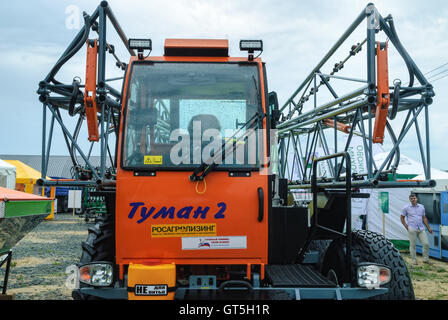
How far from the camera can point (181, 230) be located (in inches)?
140

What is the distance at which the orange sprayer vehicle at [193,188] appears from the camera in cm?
351

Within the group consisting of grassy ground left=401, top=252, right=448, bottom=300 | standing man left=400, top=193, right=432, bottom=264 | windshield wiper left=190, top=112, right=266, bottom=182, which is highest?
windshield wiper left=190, top=112, right=266, bottom=182

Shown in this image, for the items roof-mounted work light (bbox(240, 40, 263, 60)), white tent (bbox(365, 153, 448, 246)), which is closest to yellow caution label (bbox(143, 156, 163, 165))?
roof-mounted work light (bbox(240, 40, 263, 60))

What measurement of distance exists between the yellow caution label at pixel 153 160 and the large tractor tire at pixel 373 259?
2050mm

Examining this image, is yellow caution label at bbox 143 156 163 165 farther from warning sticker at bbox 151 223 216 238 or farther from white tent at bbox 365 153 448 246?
white tent at bbox 365 153 448 246

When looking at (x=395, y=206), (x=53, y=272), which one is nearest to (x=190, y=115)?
(x=53, y=272)

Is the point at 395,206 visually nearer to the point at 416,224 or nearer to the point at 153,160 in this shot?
the point at 416,224

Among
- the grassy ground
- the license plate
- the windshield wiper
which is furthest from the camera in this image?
the grassy ground

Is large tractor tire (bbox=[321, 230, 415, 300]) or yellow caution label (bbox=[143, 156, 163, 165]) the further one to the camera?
large tractor tire (bbox=[321, 230, 415, 300])

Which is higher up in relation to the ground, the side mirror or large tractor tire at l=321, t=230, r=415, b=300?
the side mirror

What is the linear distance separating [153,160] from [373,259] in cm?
256

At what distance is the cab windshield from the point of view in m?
3.65

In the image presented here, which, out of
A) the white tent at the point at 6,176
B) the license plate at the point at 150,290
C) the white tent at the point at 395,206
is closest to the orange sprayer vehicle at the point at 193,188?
the license plate at the point at 150,290
